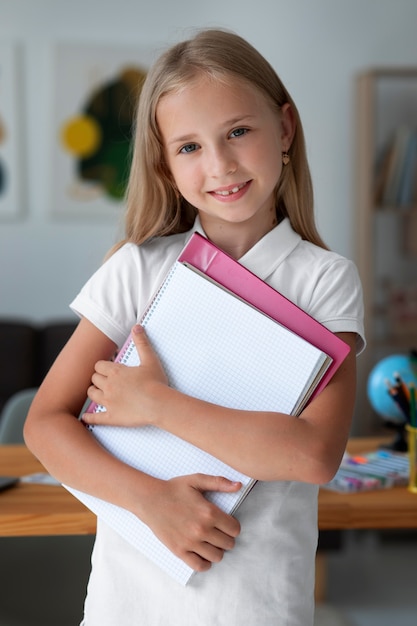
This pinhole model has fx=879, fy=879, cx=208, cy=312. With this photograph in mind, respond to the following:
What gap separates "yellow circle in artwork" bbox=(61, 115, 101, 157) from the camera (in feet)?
13.7

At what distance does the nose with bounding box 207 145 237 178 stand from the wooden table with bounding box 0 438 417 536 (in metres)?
0.59

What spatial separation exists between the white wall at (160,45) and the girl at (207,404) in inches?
120

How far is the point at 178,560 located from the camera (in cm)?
109

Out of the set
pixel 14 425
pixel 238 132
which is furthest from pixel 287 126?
pixel 14 425

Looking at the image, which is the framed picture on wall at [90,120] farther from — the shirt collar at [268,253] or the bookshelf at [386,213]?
the shirt collar at [268,253]

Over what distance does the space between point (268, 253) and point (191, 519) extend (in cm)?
38

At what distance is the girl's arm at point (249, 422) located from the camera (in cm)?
103

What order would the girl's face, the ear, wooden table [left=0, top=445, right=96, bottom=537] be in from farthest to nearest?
wooden table [left=0, top=445, right=96, bottom=537] → the ear → the girl's face

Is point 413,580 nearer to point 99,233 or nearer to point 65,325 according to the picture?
point 65,325

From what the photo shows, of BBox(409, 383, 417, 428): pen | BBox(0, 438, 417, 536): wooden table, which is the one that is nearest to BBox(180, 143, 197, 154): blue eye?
BBox(0, 438, 417, 536): wooden table

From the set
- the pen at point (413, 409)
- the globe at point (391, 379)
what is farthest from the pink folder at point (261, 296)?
the globe at point (391, 379)

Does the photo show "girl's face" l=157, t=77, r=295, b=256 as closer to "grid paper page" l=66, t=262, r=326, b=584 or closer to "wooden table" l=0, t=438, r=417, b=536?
"grid paper page" l=66, t=262, r=326, b=584

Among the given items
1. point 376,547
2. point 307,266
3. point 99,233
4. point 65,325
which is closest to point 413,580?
point 376,547

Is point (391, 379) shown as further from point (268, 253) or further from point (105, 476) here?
point (105, 476)
